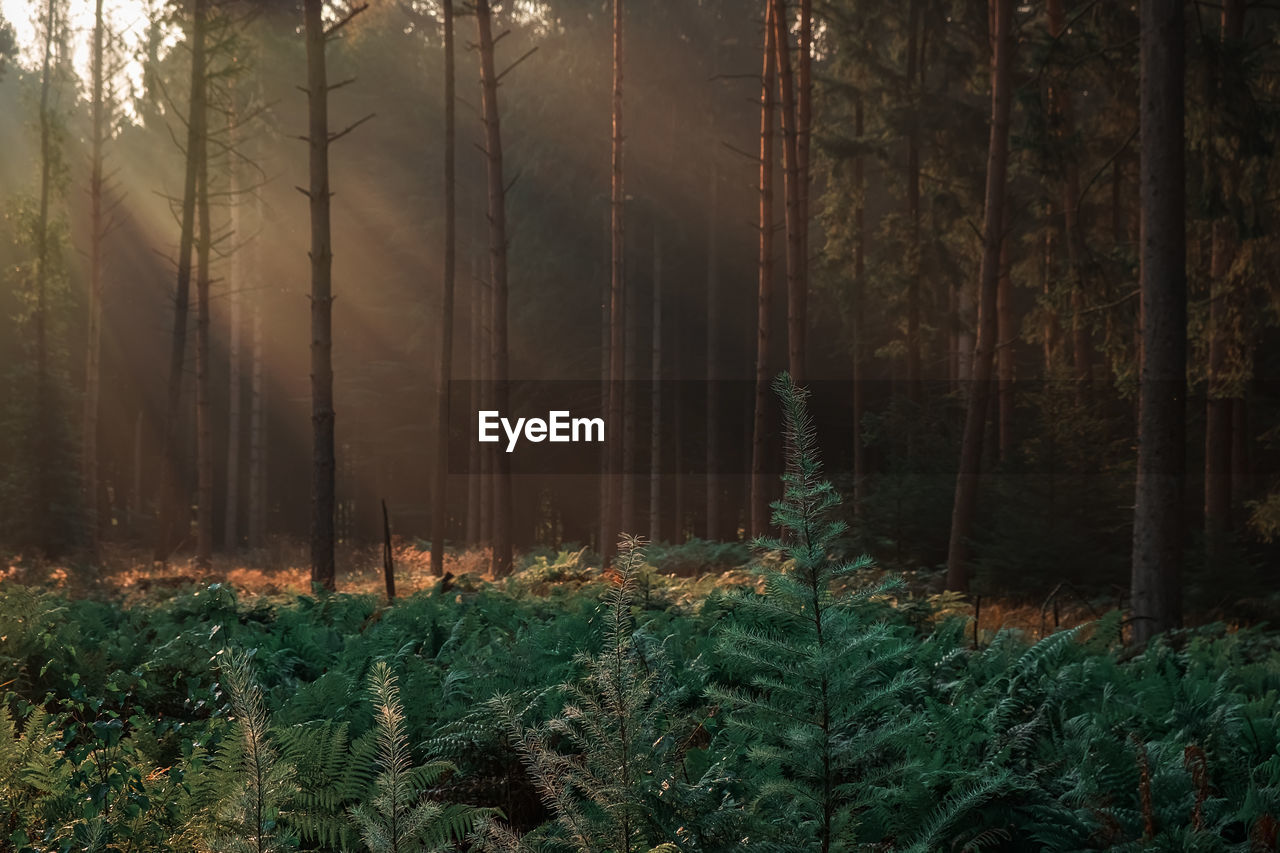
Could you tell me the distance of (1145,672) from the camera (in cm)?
493

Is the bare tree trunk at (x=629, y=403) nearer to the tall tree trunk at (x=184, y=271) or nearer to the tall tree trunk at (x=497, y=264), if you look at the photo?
the tall tree trunk at (x=497, y=264)

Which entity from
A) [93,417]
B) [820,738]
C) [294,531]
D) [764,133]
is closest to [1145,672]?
[820,738]

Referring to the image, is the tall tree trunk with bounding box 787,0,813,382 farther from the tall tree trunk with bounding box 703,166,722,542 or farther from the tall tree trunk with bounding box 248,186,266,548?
the tall tree trunk with bounding box 248,186,266,548

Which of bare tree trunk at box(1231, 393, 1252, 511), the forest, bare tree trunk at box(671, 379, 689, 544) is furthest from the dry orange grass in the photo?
bare tree trunk at box(1231, 393, 1252, 511)

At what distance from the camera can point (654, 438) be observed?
32.2m

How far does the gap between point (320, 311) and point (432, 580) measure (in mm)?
3904

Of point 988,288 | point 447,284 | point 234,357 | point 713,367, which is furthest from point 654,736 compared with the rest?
point 713,367

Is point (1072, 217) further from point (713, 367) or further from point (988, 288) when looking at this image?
point (713, 367)

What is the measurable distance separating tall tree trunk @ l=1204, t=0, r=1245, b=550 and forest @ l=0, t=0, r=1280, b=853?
0.27 ft

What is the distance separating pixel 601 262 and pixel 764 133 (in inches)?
723

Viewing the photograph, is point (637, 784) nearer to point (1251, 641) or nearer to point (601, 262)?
point (1251, 641)

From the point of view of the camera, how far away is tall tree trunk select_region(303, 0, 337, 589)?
45.6ft

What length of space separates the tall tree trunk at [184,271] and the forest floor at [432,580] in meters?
1.10

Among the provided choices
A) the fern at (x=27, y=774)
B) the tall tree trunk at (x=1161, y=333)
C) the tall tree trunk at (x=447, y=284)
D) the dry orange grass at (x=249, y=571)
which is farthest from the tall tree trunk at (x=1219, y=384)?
the fern at (x=27, y=774)
